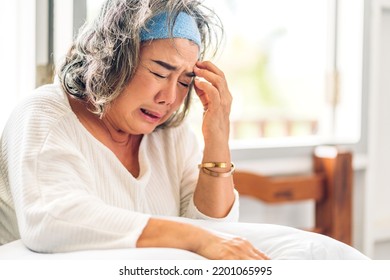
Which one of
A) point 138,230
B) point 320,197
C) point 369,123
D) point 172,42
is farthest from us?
point 320,197

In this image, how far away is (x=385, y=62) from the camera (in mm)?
1131

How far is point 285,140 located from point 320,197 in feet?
0.60

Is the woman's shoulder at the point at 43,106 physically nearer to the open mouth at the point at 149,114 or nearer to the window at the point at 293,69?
the open mouth at the point at 149,114

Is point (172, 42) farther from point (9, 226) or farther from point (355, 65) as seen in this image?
point (355, 65)

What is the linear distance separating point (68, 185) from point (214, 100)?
255 millimetres

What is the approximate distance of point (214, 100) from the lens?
798 mm

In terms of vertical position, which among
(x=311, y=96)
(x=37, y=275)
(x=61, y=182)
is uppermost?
(x=311, y=96)

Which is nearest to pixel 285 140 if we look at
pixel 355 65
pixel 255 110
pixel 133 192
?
pixel 255 110

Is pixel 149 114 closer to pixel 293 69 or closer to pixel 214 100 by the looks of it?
pixel 214 100

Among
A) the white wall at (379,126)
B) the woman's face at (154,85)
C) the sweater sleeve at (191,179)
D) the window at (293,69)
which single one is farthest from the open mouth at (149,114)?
the white wall at (379,126)

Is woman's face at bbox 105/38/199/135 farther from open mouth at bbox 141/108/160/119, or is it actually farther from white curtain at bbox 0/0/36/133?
white curtain at bbox 0/0/36/133

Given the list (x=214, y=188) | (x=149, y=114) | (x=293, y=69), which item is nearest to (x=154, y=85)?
(x=149, y=114)

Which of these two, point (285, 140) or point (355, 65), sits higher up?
point (355, 65)

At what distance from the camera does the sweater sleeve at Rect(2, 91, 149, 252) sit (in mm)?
611
